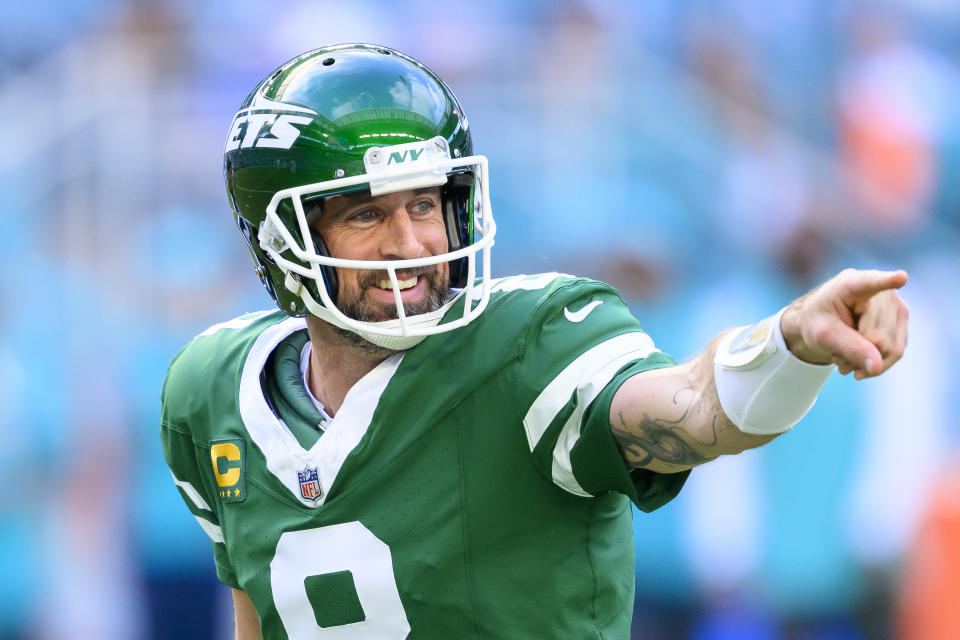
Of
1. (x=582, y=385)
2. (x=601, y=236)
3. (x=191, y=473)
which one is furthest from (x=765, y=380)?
(x=601, y=236)

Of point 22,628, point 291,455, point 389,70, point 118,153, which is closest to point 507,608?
point 291,455

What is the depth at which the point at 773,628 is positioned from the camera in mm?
4496

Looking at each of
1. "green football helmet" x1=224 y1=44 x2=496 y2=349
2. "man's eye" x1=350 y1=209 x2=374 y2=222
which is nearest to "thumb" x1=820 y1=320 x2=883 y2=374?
"green football helmet" x1=224 y1=44 x2=496 y2=349

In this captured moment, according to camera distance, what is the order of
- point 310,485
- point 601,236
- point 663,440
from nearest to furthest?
point 663,440 < point 310,485 < point 601,236

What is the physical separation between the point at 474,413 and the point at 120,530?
2934 millimetres

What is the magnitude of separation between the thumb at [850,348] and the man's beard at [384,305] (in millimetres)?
820

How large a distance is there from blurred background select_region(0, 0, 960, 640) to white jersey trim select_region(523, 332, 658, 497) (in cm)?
265

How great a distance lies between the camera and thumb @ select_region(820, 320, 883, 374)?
1.39 m

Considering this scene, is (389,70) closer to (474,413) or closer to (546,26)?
(474,413)

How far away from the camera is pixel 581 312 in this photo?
2.00 meters

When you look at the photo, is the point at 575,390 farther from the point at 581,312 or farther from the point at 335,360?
the point at 335,360

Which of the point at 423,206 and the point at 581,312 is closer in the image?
the point at 581,312

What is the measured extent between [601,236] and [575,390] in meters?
3.11

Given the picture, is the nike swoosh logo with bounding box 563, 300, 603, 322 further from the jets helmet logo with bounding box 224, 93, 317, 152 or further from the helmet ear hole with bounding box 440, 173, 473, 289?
the jets helmet logo with bounding box 224, 93, 317, 152
